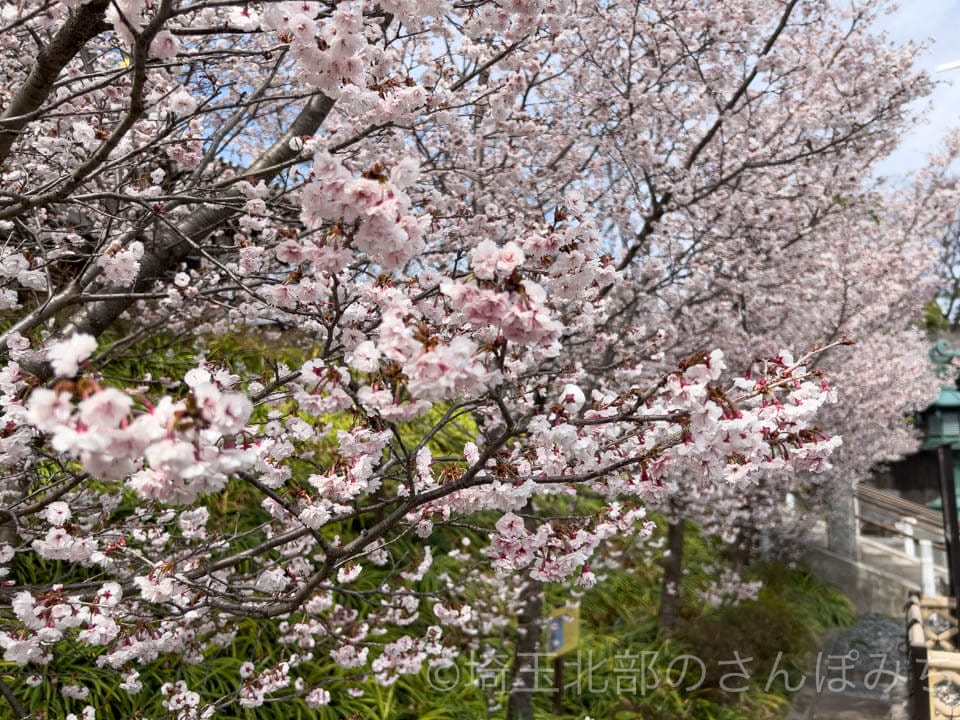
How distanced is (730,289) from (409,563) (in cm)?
384

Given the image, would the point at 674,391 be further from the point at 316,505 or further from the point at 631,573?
the point at 631,573

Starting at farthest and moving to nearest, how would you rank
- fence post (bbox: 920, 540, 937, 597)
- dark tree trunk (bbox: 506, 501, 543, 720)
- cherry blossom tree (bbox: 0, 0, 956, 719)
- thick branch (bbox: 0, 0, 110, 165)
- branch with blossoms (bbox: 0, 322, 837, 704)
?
fence post (bbox: 920, 540, 937, 597) → dark tree trunk (bbox: 506, 501, 543, 720) → thick branch (bbox: 0, 0, 110, 165) → cherry blossom tree (bbox: 0, 0, 956, 719) → branch with blossoms (bbox: 0, 322, 837, 704)

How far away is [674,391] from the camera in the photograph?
176cm

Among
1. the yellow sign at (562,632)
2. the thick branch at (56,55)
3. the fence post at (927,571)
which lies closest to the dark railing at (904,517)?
the fence post at (927,571)

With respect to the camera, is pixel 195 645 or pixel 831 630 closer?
pixel 195 645

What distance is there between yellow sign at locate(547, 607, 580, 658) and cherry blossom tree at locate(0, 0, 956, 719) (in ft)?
0.78

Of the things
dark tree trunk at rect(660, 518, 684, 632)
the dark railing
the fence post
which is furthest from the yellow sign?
the dark railing

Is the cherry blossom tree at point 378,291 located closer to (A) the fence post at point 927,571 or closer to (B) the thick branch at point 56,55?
(B) the thick branch at point 56,55

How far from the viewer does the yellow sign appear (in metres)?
5.23

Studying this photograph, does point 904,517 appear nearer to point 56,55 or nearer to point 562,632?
point 562,632

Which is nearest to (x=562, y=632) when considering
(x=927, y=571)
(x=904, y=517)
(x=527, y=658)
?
(x=527, y=658)

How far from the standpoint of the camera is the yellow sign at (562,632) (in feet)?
17.2

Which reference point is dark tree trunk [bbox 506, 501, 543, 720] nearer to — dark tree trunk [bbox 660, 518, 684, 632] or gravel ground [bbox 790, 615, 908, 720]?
dark tree trunk [bbox 660, 518, 684, 632]

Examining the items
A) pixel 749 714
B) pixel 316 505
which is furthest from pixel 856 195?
pixel 316 505
